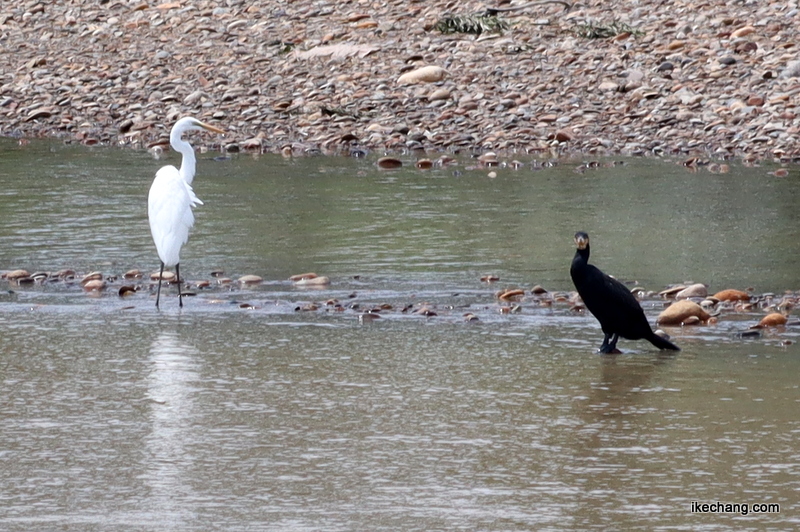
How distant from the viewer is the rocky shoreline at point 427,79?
17.2 m

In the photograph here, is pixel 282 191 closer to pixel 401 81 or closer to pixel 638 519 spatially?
pixel 401 81

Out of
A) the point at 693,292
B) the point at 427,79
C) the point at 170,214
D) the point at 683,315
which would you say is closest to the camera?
the point at 683,315

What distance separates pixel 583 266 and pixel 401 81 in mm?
11746

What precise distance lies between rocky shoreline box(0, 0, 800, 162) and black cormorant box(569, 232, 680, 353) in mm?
8372

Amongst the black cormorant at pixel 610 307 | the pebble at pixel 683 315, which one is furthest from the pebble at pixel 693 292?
the black cormorant at pixel 610 307

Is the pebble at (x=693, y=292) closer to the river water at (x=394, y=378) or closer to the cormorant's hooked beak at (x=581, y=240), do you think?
the river water at (x=394, y=378)

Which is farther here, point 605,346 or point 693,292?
point 693,292

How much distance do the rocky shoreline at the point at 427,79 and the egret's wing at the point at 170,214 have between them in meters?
7.20

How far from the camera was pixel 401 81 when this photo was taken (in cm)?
1933

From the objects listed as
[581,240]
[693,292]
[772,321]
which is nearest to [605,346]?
[581,240]

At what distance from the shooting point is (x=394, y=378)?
719 centimetres

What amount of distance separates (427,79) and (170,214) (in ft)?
32.0

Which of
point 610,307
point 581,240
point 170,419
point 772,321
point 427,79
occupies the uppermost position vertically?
point 427,79

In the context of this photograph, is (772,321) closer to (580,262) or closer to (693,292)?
(693,292)
